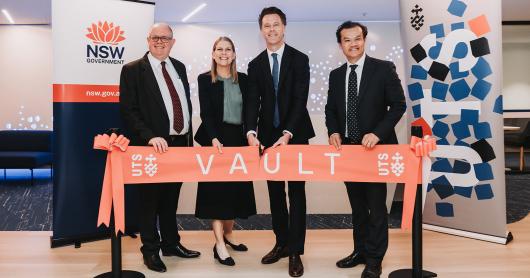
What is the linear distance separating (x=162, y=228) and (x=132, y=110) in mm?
836

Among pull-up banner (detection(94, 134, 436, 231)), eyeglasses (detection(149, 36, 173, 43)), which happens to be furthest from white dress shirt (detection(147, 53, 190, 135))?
pull-up banner (detection(94, 134, 436, 231))

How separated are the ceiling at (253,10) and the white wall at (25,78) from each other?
298 mm

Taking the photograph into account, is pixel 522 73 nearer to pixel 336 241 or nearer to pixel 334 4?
pixel 334 4

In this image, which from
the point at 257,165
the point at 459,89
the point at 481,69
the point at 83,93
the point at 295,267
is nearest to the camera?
the point at 257,165

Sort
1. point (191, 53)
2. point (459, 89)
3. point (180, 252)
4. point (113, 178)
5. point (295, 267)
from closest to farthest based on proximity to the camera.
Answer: point (113, 178) < point (295, 267) < point (180, 252) < point (459, 89) < point (191, 53)

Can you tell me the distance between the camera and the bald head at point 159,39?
278 cm

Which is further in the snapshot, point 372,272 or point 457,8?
point 457,8

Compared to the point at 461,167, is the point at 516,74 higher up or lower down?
higher up

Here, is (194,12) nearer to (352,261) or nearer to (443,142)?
(443,142)

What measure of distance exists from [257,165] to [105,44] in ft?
5.29

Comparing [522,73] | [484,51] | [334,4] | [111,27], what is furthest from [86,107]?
[522,73]

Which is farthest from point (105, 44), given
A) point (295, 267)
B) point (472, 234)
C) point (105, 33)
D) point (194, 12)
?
point (194, 12)

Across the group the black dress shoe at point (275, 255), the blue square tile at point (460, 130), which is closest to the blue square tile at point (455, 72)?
the blue square tile at point (460, 130)

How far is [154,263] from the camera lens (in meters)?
2.75
